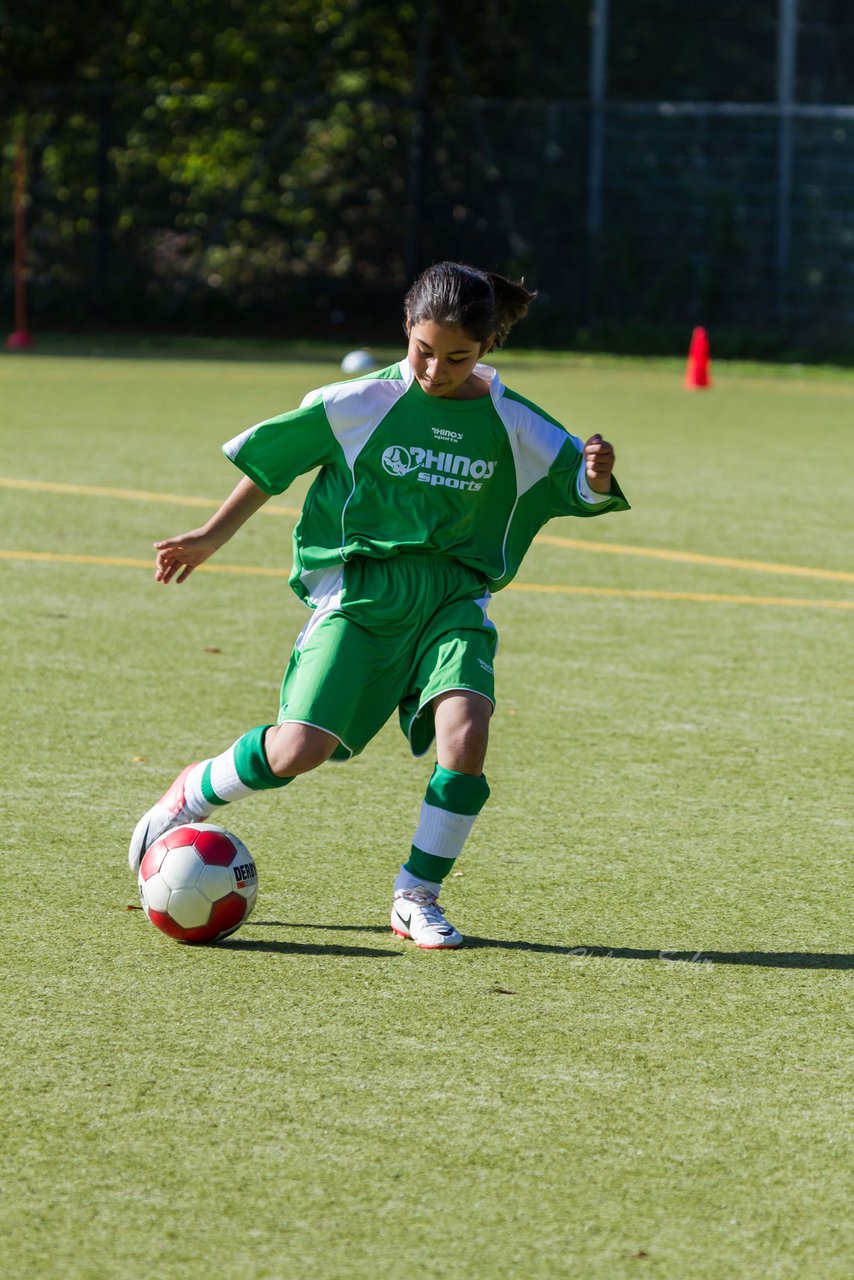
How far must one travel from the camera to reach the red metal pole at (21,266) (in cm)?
2309

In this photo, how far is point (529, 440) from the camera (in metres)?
4.62

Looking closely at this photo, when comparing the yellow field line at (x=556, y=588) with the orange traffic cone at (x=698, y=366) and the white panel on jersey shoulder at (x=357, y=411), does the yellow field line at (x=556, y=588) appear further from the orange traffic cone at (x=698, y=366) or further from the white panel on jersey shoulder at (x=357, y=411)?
the orange traffic cone at (x=698, y=366)

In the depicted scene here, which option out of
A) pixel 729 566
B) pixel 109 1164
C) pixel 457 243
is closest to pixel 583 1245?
pixel 109 1164

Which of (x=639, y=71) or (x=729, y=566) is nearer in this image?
(x=729, y=566)

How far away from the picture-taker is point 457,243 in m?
25.5

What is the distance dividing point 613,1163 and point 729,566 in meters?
6.62

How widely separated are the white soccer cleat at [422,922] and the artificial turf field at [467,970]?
7cm

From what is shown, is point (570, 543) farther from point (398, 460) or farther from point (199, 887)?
point (199, 887)

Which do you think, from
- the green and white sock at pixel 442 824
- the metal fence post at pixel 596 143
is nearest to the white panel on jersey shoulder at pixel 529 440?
the green and white sock at pixel 442 824

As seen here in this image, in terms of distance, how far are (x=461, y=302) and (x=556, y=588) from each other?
15.5 feet

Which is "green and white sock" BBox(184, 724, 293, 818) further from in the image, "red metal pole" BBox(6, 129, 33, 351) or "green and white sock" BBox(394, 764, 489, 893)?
"red metal pole" BBox(6, 129, 33, 351)

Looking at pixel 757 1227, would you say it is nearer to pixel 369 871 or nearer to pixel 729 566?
pixel 369 871

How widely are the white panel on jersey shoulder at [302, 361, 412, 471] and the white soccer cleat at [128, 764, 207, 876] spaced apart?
0.88m

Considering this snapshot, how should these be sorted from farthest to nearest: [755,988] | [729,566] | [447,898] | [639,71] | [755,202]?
[639,71] < [755,202] < [729,566] < [447,898] < [755,988]
